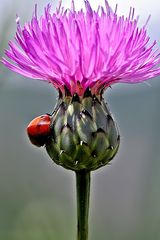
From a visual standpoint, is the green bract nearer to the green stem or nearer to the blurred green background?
the green stem

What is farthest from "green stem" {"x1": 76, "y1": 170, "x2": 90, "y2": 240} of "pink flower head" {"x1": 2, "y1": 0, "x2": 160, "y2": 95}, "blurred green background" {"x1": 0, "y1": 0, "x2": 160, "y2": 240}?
"blurred green background" {"x1": 0, "y1": 0, "x2": 160, "y2": 240}

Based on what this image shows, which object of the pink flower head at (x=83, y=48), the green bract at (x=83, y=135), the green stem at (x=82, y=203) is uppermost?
the pink flower head at (x=83, y=48)

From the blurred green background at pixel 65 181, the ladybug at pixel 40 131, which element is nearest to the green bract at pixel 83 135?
the ladybug at pixel 40 131

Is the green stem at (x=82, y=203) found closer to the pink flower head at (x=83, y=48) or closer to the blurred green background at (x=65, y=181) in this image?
the pink flower head at (x=83, y=48)

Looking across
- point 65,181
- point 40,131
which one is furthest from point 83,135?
point 65,181

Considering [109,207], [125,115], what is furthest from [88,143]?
[125,115]

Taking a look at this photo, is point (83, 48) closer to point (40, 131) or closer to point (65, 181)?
point (40, 131)
